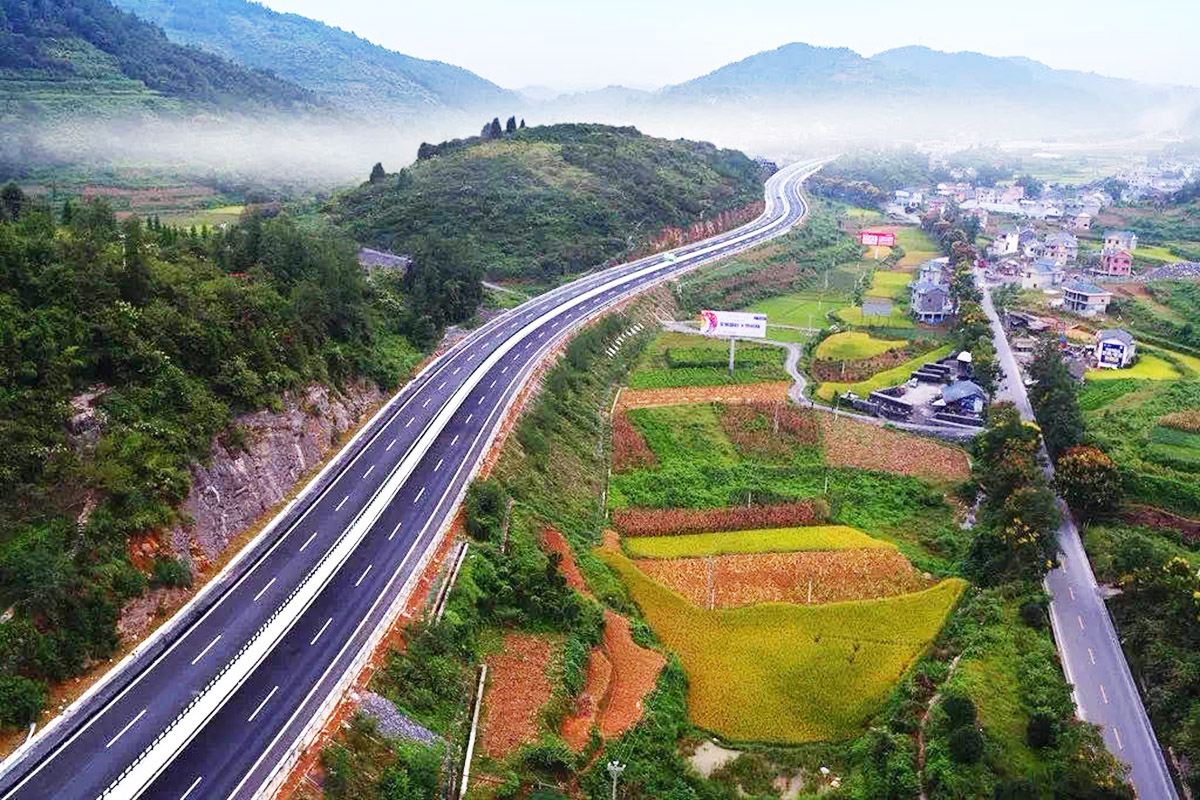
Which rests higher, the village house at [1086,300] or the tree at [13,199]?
the tree at [13,199]

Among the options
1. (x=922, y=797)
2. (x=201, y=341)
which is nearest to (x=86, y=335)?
(x=201, y=341)

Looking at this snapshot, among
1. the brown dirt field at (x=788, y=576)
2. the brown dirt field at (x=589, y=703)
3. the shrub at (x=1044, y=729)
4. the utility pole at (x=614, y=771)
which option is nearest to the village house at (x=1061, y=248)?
the brown dirt field at (x=788, y=576)

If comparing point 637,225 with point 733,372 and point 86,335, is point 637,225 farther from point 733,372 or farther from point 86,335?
point 86,335

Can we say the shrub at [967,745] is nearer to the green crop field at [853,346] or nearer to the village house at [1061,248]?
the green crop field at [853,346]

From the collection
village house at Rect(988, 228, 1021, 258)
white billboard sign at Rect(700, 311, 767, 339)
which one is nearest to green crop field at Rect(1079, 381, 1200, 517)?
white billboard sign at Rect(700, 311, 767, 339)

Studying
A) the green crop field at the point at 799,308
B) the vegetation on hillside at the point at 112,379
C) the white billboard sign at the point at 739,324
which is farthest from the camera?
the green crop field at the point at 799,308

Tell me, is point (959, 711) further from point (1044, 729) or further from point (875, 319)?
point (875, 319)

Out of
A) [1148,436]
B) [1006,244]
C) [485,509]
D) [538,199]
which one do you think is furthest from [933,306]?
[485,509]

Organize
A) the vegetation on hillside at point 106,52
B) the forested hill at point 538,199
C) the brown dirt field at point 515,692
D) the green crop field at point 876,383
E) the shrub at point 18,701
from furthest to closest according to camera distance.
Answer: the vegetation on hillside at point 106,52
the forested hill at point 538,199
the green crop field at point 876,383
the brown dirt field at point 515,692
the shrub at point 18,701
